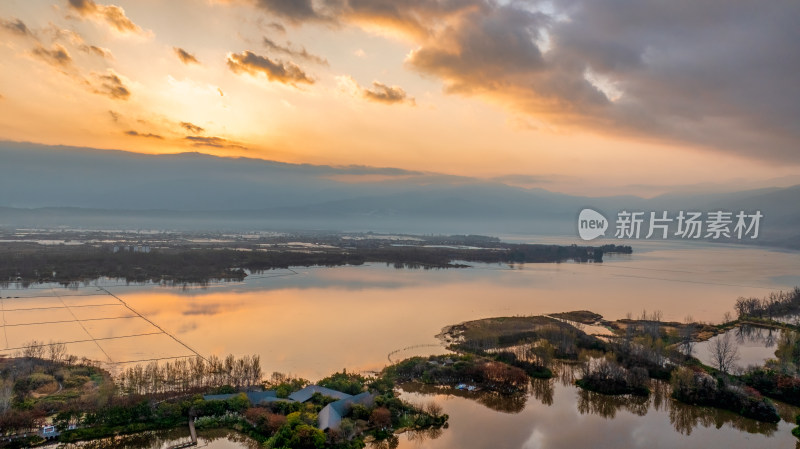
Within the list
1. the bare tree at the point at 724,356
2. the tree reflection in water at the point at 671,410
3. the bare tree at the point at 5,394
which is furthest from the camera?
the bare tree at the point at 724,356

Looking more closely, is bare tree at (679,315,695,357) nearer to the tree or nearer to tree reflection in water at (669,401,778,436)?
tree reflection in water at (669,401,778,436)

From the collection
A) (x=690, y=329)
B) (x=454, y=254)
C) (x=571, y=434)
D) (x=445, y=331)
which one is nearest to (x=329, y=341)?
(x=445, y=331)

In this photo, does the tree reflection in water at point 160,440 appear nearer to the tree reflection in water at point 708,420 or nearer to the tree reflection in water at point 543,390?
the tree reflection in water at point 543,390

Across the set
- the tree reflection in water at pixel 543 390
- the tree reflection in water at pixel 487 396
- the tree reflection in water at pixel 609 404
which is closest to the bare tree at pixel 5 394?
the tree reflection in water at pixel 487 396

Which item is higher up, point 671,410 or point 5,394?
point 5,394

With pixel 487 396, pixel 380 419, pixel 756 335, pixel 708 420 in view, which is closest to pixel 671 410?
pixel 708 420

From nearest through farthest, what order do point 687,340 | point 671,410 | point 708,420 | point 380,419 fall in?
point 380,419, point 708,420, point 671,410, point 687,340

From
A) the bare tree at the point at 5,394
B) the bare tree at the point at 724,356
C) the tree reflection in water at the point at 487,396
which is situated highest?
the bare tree at the point at 724,356

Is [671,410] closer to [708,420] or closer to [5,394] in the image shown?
[708,420]

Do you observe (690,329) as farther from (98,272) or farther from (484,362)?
(98,272)

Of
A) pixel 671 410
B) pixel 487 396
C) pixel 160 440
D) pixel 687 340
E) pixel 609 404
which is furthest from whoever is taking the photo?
pixel 687 340

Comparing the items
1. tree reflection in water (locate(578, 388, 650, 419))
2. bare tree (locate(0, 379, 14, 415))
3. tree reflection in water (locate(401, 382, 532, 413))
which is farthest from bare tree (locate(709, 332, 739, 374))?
bare tree (locate(0, 379, 14, 415))

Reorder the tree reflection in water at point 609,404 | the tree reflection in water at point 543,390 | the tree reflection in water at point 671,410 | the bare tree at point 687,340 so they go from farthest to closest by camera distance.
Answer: the bare tree at point 687,340, the tree reflection in water at point 543,390, the tree reflection in water at point 609,404, the tree reflection in water at point 671,410
